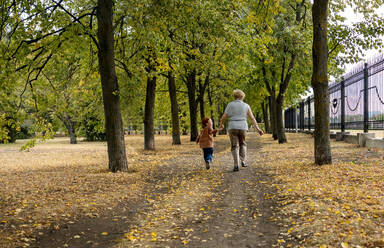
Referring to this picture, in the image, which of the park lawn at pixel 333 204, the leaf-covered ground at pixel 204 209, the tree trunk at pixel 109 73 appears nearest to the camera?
the park lawn at pixel 333 204

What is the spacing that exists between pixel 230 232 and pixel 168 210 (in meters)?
1.57

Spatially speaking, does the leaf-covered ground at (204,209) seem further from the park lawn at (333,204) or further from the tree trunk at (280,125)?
the tree trunk at (280,125)

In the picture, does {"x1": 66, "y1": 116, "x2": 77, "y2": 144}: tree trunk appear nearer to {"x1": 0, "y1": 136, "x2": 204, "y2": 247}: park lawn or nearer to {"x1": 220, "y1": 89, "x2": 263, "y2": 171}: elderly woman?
{"x1": 0, "y1": 136, "x2": 204, "y2": 247}: park lawn

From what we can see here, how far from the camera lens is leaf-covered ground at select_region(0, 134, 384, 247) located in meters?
4.50

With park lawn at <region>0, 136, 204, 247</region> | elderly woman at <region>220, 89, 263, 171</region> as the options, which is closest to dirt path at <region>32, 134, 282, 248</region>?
park lawn at <region>0, 136, 204, 247</region>

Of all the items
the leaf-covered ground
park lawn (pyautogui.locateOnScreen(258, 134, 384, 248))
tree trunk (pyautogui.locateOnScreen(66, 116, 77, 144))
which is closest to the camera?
park lawn (pyautogui.locateOnScreen(258, 134, 384, 248))

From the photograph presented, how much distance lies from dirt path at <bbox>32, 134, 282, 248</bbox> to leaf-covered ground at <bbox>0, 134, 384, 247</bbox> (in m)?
0.01

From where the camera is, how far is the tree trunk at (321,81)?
8719mm

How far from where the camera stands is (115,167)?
990 cm

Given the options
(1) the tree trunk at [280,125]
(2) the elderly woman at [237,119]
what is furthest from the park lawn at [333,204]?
(1) the tree trunk at [280,125]

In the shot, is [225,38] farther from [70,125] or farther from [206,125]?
[70,125]

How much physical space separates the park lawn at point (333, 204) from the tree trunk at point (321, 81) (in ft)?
1.64

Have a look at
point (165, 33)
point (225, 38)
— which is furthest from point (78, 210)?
point (225, 38)

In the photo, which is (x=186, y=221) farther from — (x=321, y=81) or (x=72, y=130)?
(x=72, y=130)
